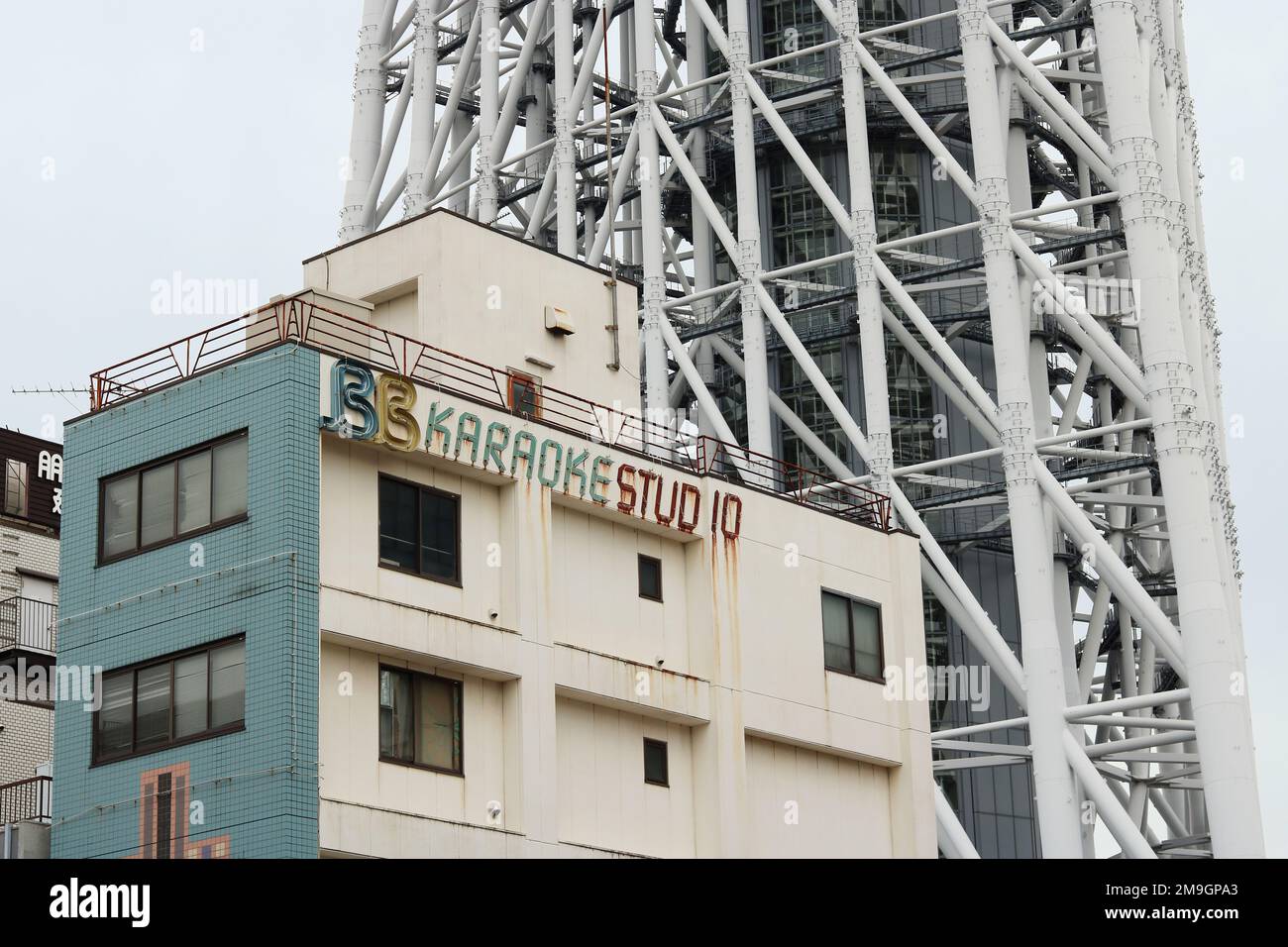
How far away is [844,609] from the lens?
62.2m

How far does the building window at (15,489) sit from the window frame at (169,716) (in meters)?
30.8

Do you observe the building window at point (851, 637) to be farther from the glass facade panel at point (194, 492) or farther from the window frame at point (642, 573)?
the glass facade panel at point (194, 492)

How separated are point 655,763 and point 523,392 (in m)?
9.39

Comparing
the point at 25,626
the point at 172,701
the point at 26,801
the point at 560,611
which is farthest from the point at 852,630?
Answer: the point at 25,626

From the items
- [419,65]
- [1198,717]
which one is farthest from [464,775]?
[419,65]

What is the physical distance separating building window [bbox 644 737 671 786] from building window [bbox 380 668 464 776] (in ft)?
19.6

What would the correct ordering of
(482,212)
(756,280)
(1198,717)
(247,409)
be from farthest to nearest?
(482,212) < (756,280) < (1198,717) < (247,409)

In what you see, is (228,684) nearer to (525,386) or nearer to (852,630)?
(525,386)

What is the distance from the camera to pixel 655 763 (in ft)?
188

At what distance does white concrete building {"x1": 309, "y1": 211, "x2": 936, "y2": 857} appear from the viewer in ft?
169

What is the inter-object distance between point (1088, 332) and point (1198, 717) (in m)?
13.7

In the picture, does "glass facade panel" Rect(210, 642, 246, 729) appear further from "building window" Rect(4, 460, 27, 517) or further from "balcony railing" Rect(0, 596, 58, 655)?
"building window" Rect(4, 460, 27, 517)

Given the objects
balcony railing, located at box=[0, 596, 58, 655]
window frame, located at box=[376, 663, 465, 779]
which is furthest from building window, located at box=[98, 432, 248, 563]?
balcony railing, located at box=[0, 596, 58, 655]
